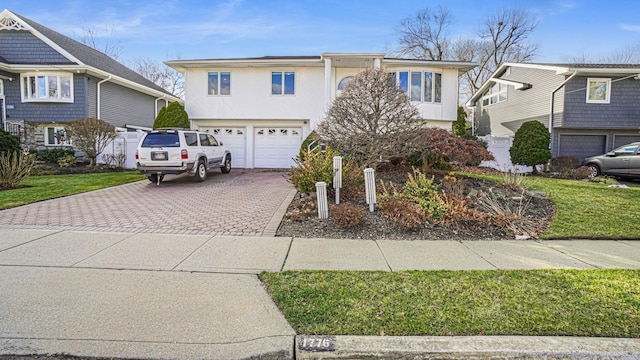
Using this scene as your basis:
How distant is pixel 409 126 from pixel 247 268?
638cm

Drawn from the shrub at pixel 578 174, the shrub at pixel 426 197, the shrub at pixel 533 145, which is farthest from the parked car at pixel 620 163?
the shrub at pixel 426 197

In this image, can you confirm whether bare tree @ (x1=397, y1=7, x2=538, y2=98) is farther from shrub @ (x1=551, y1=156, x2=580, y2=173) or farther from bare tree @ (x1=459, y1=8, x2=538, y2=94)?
shrub @ (x1=551, y1=156, x2=580, y2=173)

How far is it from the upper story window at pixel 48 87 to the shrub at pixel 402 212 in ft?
58.0

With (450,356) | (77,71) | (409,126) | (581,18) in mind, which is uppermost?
(581,18)

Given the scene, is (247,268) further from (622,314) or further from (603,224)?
(603,224)

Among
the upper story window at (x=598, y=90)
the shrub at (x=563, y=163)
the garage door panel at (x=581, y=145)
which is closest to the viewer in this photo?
the shrub at (x=563, y=163)

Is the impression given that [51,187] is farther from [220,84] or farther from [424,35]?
[424,35]

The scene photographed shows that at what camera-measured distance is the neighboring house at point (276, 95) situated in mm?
16562

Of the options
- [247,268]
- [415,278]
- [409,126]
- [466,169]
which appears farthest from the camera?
[466,169]

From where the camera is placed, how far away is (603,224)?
21.9 feet

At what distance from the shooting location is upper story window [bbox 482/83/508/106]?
22344 mm

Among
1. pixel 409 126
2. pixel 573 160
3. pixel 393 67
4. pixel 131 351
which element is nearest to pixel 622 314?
pixel 131 351

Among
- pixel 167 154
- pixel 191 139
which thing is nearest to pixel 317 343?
pixel 167 154

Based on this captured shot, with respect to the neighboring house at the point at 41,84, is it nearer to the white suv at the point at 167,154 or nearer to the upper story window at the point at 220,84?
the upper story window at the point at 220,84
